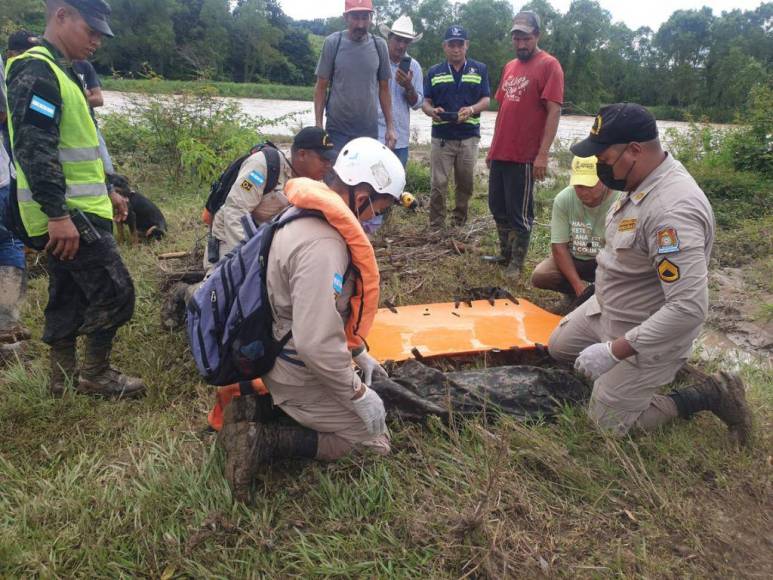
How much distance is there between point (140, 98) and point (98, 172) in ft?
23.0

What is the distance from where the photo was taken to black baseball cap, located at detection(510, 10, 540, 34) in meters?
4.58

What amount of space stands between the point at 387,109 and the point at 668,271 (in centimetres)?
355

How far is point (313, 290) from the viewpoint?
6.59ft

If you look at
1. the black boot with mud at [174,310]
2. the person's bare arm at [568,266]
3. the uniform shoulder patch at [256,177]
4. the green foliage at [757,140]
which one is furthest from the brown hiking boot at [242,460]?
the green foliage at [757,140]

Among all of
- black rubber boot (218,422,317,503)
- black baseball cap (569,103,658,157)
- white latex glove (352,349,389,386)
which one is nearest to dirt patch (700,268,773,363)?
black baseball cap (569,103,658,157)

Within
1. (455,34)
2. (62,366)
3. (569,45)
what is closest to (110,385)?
(62,366)

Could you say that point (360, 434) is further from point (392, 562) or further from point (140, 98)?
point (140, 98)

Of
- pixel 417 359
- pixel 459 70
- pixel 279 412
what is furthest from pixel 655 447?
pixel 459 70

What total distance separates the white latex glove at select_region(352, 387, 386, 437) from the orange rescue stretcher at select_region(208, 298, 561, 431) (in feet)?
3.10

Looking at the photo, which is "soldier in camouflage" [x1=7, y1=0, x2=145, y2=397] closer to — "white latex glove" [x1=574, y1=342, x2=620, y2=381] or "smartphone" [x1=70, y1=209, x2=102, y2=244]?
"smartphone" [x1=70, y1=209, x2=102, y2=244]

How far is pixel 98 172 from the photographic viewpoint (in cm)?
283

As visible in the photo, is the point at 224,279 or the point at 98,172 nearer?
the point at 224,279

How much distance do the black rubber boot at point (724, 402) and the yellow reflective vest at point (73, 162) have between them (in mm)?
3097

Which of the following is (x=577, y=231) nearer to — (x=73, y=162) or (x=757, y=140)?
→ (x=73, y=162)
